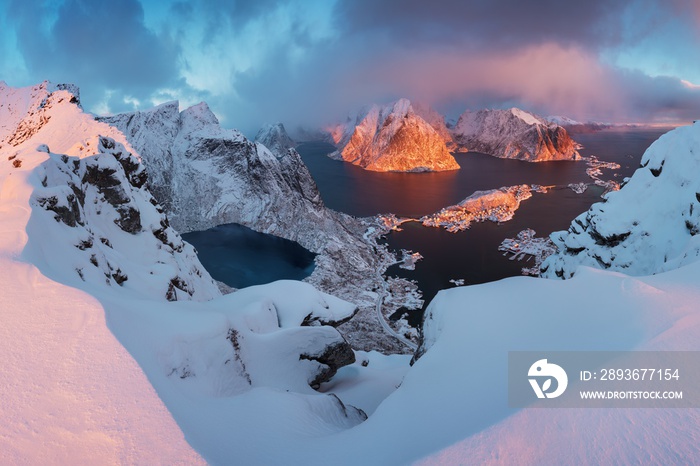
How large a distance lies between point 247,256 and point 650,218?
82680 mm

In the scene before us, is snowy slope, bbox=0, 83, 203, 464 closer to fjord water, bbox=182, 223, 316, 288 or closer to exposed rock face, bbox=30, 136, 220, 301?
exposed rock face, bbox=30, 136, 220, 301

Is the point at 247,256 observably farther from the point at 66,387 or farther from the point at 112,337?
the point at 66,387

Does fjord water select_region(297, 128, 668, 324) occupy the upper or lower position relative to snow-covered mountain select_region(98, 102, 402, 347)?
lower

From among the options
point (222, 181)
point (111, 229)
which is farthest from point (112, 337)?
point (222, 181)

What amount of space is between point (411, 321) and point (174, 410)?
186 ft

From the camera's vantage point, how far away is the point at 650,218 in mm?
43250

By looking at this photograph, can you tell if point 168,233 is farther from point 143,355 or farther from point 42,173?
point 143,355

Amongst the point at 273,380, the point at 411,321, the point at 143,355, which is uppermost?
the point at 143,355

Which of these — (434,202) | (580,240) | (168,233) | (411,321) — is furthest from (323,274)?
(434,202)

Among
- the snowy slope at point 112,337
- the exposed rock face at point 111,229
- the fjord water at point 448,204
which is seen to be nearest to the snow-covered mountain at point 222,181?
the fjord water at point 448,204

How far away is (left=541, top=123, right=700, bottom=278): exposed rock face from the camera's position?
1543 inches

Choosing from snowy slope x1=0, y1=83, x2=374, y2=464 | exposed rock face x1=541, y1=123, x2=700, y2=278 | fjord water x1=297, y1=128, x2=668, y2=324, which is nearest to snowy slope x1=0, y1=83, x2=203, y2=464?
snowy slope x1=0, y1=83, x2=374, y2=464

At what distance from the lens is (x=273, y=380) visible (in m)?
20.8

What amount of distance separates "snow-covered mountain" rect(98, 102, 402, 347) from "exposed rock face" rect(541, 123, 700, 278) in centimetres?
5726
